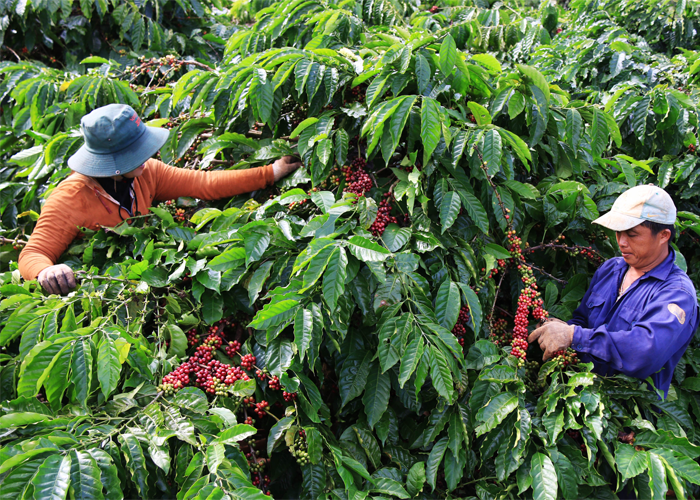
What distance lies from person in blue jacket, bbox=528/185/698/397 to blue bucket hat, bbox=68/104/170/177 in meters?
1.98

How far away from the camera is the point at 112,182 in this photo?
251cm

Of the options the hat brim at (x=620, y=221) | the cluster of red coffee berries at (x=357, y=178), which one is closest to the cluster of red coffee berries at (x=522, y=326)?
the hat brim at (x=620, y=221)

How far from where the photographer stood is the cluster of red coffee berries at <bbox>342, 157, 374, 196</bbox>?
2281mm

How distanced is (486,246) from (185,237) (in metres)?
1.34

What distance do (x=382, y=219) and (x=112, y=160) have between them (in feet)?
4.21

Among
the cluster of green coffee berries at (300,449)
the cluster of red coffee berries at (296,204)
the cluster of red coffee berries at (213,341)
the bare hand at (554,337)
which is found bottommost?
the cluster of green coffee berries at (300,449)

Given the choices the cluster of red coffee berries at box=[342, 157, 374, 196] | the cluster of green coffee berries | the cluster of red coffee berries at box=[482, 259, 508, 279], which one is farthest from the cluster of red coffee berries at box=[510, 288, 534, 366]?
the cluster of green coffee berries

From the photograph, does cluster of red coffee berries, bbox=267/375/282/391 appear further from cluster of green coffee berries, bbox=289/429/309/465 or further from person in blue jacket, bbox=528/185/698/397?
person in blue jacket, bbox=528/185/698/397

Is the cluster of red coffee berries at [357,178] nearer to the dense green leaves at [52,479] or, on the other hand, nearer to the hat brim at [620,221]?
the hat brim at [620,221]

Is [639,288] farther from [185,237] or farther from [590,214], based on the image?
[185,237]

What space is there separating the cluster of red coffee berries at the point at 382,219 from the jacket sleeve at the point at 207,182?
62cm

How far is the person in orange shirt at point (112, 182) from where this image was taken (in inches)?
92.9

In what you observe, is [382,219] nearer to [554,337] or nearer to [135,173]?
[554,337]

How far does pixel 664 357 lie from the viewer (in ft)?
6.66
